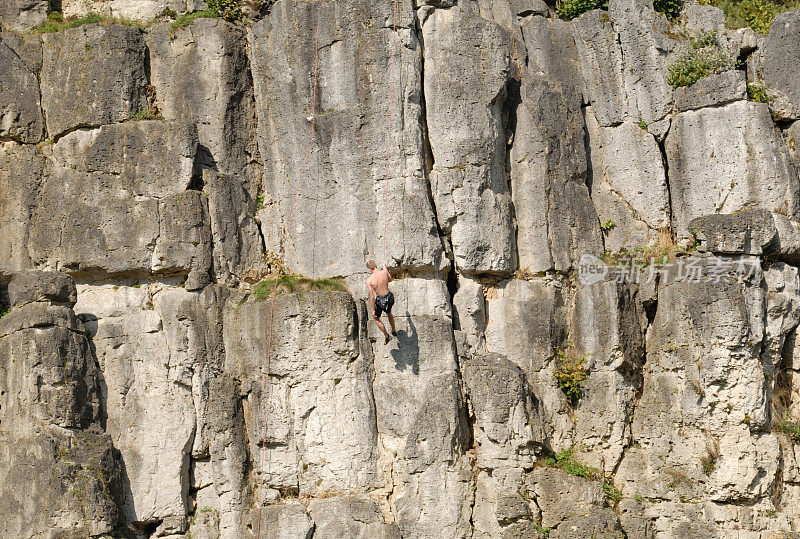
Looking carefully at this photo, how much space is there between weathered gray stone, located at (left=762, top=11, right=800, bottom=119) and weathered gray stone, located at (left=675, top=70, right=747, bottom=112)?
918 mm

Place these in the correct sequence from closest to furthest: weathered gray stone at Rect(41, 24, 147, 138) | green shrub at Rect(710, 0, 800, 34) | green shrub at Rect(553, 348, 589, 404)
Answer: green shrub at Rect(553, 348, 589, 404) → weathered gray stone at Rect(41, 24, 147, 138) → green shrub at Rect(710, 0, 800, 34)

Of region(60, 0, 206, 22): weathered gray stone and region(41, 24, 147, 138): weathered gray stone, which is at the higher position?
region(60, 0, 206, 22): weathered gray stone

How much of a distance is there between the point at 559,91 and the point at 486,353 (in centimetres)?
530

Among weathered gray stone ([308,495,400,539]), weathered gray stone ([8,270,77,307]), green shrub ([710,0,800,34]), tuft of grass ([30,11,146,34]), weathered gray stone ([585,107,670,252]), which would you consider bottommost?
weathered gray stone ([308,495,400,539])

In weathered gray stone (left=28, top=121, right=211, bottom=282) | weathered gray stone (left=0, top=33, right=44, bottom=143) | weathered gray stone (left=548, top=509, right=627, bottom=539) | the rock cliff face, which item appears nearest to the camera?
weathered gray stone (left=548, top=509, right=627, bottom=539)

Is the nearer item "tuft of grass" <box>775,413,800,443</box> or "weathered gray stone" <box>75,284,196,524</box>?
"weathered gray stone" <box>75,284,196,524</box>

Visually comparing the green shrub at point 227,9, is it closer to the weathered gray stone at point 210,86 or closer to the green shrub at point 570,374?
the weathered gray stone at point 210,86

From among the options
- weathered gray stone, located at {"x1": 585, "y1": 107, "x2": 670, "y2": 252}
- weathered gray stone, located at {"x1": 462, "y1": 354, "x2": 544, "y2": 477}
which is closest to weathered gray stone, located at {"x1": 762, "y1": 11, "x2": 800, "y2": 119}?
weathered gray stone, located at {"x1": 585, "y1": 107, "x2": 670, "y2": 252}

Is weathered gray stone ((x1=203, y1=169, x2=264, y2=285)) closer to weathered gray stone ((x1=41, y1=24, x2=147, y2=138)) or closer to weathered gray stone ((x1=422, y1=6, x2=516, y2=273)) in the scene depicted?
weathered gray stone ((x1=41, y1=24, x2=147, y2=138))

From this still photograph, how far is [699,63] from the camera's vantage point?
21703 millimetres

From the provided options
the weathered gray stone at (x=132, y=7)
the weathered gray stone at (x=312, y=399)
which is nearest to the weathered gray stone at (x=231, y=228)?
the weathered gray stone at (x=312, y=399)

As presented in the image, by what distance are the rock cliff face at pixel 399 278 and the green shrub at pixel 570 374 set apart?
0.10 metres

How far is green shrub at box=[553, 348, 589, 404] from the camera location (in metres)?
20.5

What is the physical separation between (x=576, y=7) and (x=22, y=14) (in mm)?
11067
